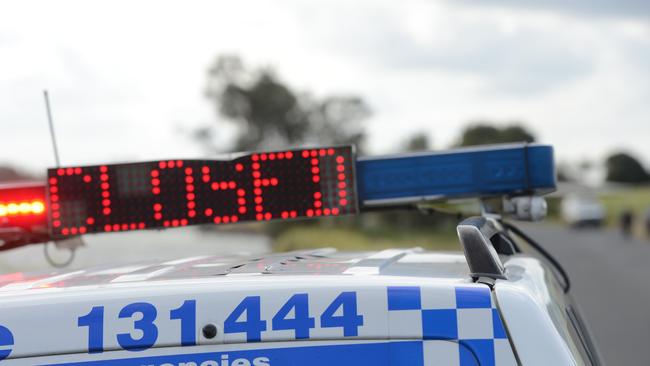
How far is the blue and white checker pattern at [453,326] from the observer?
2201mm

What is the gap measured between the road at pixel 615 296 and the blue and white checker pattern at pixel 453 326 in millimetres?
7030

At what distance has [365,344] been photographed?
2229 mm

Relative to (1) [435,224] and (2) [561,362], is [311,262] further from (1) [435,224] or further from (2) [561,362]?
(1) [435,224]

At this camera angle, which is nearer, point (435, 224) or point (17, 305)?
point (17, 305)

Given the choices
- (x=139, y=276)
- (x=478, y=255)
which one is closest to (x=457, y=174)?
(x=478, y=255)

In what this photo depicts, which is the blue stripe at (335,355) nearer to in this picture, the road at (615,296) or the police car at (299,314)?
the police car at (299,314)

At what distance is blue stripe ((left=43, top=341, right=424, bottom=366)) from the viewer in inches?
87.0

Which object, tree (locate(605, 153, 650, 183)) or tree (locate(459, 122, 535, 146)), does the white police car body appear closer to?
tree (locate(459, 122, 535, 146))

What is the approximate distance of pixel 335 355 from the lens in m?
2.23

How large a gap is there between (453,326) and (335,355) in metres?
0.26

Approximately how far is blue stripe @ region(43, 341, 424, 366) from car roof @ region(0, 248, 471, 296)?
0.67ft

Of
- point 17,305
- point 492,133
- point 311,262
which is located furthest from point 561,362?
point 492,133

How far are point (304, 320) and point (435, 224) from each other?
51.7 m

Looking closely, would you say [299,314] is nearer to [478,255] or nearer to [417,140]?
[478,255]
